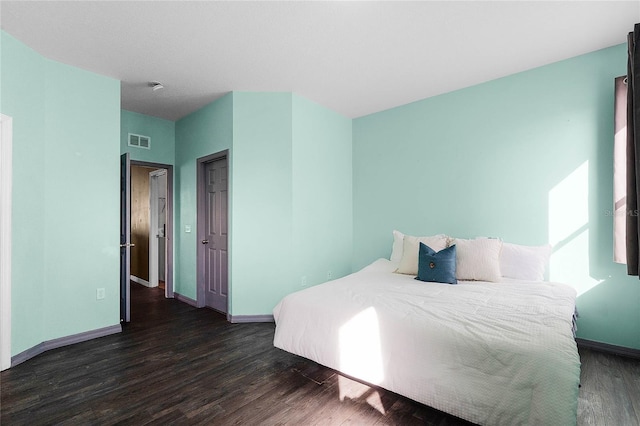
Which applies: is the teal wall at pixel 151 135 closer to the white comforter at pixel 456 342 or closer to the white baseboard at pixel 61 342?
the white baseboard at pixel 61 342

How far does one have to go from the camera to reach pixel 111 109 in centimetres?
331

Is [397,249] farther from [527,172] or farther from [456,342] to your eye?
[456,342]

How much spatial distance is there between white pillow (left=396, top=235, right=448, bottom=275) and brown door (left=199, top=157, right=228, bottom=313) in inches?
87.5

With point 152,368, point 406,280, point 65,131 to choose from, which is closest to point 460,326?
point 406,280

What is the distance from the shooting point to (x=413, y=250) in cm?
329

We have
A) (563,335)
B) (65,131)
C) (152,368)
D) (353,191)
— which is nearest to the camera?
(563,335)

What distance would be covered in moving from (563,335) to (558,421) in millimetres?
478

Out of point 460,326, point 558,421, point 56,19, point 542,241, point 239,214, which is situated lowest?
point 558,421

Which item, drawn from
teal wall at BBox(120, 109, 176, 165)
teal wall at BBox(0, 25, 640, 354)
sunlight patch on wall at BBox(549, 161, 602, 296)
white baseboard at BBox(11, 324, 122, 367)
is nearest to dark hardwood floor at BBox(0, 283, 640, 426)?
white baseboard at BBox(11, 324, 122, 367)

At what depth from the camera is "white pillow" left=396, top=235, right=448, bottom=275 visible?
3225 mm

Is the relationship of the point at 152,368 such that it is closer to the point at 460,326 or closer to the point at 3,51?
the point at 460,326

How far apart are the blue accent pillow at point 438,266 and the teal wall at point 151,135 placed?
401 centimetres

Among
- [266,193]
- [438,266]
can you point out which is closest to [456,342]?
[438,266]

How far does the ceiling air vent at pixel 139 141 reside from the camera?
433 centimetres
